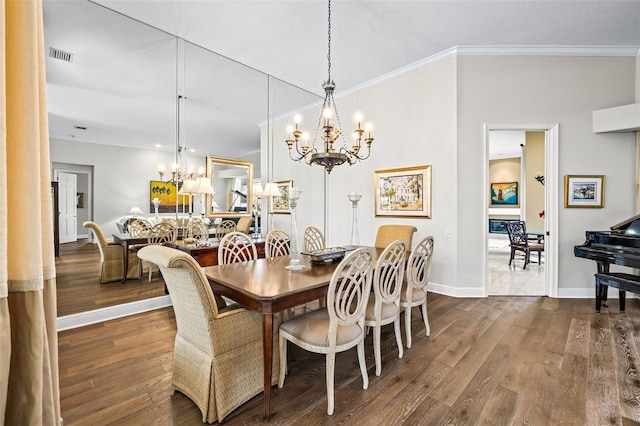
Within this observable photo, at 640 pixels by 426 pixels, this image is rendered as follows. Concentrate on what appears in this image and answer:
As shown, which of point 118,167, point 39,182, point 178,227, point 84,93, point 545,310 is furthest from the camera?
point 118,167

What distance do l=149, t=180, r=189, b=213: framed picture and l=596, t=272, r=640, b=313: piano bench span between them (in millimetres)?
5146

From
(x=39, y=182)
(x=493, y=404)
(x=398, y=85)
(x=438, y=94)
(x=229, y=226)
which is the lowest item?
(x=493, y=404)

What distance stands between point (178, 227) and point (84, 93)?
2.51m

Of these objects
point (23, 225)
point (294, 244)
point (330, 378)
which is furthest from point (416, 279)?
point (23, 225)

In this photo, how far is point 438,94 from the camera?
Answer: 13.9 feet

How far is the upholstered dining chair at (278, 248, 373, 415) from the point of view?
1861 millimetres

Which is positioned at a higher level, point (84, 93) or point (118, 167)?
point (84, 93)

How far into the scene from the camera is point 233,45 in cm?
385

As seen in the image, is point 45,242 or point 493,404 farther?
point 493,404

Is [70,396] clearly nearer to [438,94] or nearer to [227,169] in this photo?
[227,169]

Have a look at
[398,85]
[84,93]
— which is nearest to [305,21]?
[398,85]

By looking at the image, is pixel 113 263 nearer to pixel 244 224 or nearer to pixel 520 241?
pixel 244 224

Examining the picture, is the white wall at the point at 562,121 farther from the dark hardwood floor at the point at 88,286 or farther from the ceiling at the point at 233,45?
the dark hardwood floor at the point at 88,286

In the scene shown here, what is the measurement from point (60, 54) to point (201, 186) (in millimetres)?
2266
